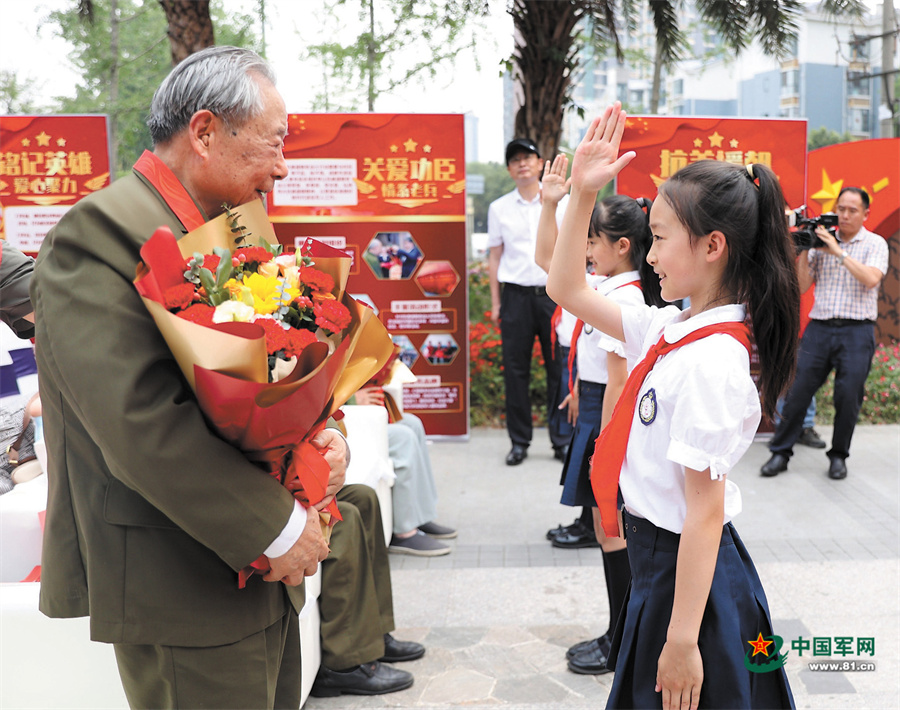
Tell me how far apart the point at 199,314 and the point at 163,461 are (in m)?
0.25

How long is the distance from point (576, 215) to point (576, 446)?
1.52 metres

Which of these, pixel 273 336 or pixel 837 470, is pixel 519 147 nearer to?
pixel 837 470

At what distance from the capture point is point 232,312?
1.34 m

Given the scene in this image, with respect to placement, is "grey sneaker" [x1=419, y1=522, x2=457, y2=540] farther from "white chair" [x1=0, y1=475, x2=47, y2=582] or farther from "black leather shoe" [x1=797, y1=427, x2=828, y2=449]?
"black leather shoe" [x1=797, y1=427, x2=828, y2=449]

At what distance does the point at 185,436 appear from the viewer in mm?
1369

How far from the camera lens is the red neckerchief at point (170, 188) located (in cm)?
154

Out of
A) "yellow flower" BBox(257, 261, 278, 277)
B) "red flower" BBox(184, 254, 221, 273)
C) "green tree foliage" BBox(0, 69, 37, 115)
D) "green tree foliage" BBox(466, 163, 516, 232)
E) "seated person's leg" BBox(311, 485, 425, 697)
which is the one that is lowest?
"seated person's leg" BBox(311, 485, 425, 697)

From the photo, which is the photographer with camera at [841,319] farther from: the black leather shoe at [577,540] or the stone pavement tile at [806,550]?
the black leather shoe at [577,540]

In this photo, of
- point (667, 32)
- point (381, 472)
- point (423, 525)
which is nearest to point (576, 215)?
point (381, 472)

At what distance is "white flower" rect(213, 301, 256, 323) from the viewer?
1.33 m

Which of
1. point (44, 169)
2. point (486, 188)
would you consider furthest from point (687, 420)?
point (486, 188)

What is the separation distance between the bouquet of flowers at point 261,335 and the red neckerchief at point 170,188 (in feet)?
0.26

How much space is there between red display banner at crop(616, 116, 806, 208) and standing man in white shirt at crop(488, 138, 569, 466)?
701 mm

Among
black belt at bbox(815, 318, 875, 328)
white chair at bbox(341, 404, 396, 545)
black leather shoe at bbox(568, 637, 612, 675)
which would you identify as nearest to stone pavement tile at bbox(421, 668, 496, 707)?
black leather shoe at bbox(568, 637, 612, 675)
